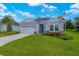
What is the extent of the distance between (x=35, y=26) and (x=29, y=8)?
43 cm

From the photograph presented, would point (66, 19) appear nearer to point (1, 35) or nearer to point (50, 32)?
point (50, 32)

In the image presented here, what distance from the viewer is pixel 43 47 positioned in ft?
39.6

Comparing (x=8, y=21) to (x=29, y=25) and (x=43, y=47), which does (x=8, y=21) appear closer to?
(x=29, y=25)

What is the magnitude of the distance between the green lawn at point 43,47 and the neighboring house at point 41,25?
17 centimetres

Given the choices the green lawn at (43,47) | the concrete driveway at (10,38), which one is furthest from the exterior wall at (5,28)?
the green lawn at (43,47)

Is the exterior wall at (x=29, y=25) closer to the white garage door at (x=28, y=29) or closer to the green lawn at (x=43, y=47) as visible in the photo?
the white garage door at (x=28, y=29)

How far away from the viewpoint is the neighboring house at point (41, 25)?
478 inches

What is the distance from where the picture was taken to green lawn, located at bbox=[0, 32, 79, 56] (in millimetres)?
11969

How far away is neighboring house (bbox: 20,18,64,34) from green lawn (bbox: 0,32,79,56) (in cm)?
17

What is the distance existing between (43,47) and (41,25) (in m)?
0.47

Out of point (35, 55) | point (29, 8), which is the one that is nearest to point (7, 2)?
point (29, 8)

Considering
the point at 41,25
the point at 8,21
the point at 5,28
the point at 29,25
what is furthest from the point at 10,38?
the point at 41,25

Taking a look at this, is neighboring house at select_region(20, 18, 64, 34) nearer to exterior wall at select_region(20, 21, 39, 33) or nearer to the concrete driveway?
exterior wall at select_region(20, 21, 39, 33)

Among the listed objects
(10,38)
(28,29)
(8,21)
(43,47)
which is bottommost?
(43,47)
